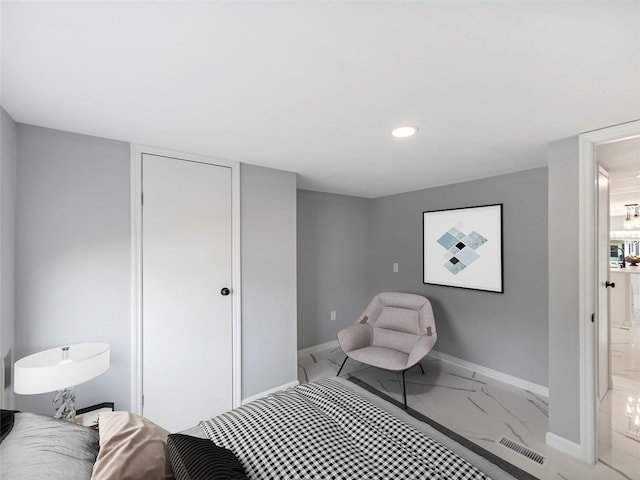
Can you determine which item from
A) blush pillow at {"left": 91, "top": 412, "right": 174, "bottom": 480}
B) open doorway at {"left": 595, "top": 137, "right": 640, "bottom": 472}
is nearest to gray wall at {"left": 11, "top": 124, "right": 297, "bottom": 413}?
blush pillow at {"left": 91, "top": 412, "right": 174, "bottom": 480}

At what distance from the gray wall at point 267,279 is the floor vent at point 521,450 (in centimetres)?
183

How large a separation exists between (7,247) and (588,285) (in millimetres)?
3592

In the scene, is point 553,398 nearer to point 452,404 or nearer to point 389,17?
point 452,404

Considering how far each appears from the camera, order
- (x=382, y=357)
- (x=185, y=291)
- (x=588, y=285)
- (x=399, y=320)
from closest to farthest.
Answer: (x=588, y=285) < (x=185, y=291) < (x=382, y=357) < (x=399, y=320)

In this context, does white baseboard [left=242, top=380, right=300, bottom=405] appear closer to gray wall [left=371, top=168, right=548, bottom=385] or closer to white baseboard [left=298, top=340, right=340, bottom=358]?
white baseboard [left=298, top=340, right=340, bottom=358]

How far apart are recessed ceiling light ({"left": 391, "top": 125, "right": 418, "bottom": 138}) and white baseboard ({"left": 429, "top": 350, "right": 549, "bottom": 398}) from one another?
280 cm

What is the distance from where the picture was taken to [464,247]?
11.0ft

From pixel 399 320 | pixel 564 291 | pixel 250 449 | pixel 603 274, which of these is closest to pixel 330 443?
pixel 250 449

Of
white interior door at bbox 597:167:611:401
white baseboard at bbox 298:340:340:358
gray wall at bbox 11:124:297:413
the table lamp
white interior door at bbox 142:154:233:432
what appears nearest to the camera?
the table lamp

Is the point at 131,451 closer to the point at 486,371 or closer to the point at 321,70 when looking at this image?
the point at 321,70

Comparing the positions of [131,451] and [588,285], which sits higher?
[588,285]

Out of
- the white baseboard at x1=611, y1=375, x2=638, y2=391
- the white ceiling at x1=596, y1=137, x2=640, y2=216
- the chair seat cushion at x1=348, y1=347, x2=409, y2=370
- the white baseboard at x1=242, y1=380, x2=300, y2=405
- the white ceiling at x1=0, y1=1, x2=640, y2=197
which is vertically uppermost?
the white ceiling at x1=0, y1=1, x2=640, y2=197

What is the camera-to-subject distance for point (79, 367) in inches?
58.4

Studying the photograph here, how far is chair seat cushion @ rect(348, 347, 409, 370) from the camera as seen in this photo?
268cm
